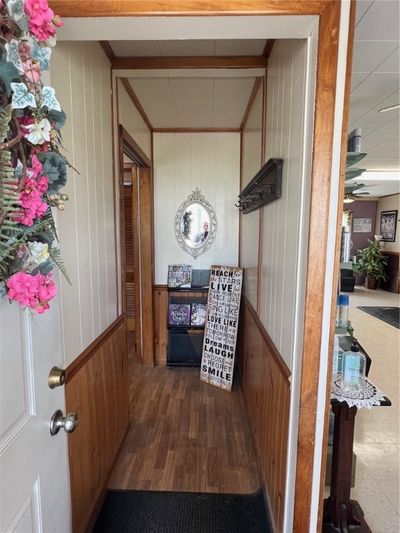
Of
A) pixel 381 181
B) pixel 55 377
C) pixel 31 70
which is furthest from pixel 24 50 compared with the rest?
pixel 381 181

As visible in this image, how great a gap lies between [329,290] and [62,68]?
1.32m

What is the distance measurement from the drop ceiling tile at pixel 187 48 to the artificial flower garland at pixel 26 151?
1.34 meters

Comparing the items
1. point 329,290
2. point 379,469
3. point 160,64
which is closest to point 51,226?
point 329,290

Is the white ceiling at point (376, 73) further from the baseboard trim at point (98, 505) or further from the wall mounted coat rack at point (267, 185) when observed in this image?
the baseboard trim at point (98, 505)

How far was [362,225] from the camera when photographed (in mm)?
9078

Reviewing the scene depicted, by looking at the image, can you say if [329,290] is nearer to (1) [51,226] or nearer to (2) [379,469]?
(1) [51,226]

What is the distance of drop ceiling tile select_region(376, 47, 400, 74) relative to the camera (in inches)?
73.5

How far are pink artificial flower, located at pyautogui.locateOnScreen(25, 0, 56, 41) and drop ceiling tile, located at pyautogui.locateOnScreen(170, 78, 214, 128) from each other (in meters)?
1.77

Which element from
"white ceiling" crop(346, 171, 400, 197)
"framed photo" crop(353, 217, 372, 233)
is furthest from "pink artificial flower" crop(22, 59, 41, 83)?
"framed photo" crop(353, 217, 372, 233)

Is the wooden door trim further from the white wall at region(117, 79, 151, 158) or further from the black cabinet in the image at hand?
the black cabinet

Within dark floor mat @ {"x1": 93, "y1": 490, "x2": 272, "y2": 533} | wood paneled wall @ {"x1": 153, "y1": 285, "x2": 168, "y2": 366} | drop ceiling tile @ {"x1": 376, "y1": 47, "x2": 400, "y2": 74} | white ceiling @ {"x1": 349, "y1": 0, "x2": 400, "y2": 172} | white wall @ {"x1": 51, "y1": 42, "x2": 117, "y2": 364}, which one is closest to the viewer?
white wall @ {"x1": 51, "y1": 42, "x2": 117, "y2": 364}

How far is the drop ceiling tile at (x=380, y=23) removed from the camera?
141 centimetres

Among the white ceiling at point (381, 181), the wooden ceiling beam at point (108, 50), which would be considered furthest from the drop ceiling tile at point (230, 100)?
the white ceiling at point (381, 181)

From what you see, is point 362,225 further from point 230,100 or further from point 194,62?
point 194,62
